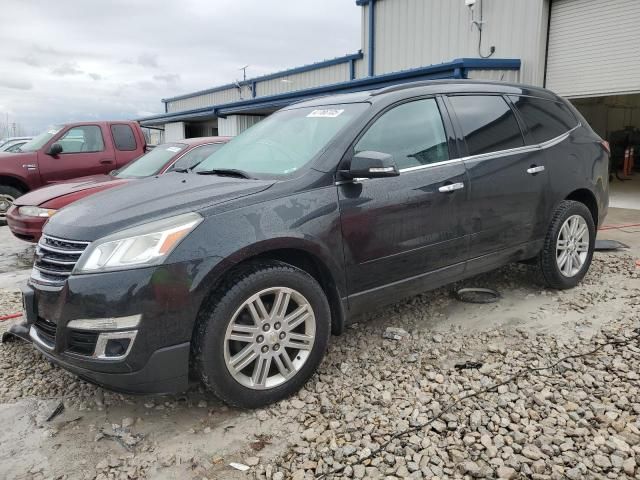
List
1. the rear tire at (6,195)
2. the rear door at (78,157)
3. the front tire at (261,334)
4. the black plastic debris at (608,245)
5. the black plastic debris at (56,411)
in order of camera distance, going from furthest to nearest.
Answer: the rear tire at (6,195), the rear door at (78,157), the black plastic debris at (608,245), the black plastic debris at (56,411), the front tire at (261,334)

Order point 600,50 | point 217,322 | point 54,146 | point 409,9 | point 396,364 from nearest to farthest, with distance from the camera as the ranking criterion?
point 217,322
point 396,364
point 54,146
point 600,50
point 409,9

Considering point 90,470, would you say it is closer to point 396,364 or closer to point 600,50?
point 396,364

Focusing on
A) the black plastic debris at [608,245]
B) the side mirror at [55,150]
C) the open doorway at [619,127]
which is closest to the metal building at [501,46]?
the open doorway at [619,127]

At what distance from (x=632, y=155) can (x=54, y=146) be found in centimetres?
1704

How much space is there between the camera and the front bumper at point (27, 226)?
5.95 metres

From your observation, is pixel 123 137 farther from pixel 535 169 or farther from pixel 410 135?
pixel 535 169

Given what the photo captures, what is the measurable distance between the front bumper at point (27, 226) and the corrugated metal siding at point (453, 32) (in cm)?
914

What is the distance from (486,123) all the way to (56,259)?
3.15 metres

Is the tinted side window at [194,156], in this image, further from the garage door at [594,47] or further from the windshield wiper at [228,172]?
the garage door at [594,47]

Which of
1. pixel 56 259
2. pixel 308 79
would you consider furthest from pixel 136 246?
pixel 308 79

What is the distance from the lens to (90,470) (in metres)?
2.36

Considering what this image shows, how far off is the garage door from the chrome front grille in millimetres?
9742

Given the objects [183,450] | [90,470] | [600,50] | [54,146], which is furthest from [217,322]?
[600,50]

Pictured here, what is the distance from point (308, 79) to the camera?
17000 millimetres
